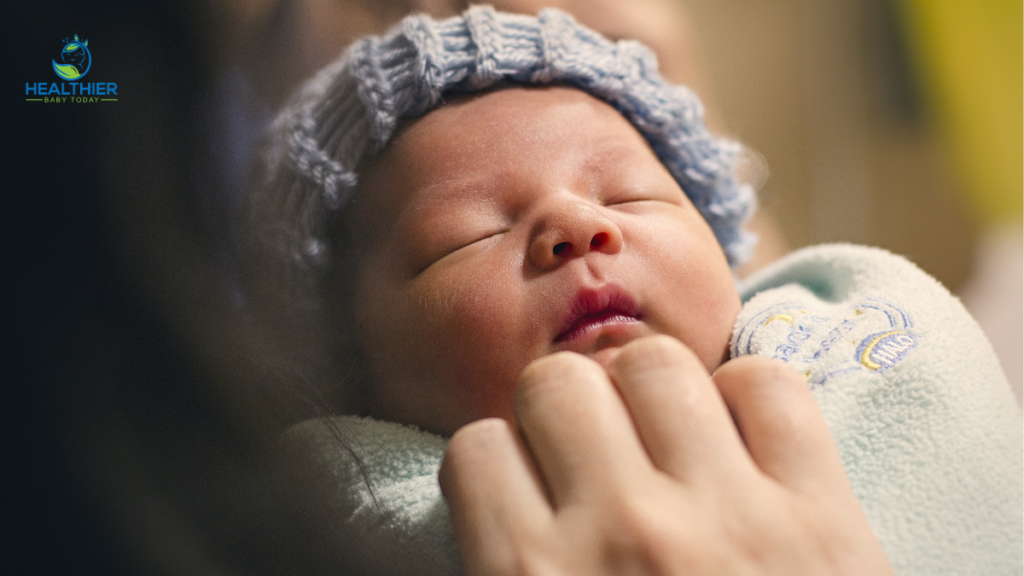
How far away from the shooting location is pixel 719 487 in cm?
34

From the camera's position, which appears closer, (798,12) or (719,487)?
(719,487)

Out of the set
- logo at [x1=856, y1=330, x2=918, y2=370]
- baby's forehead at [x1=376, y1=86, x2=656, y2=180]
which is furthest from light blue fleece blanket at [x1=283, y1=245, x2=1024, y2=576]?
baby's forehead at [x1=376, y1=86, x2=656, y2=180]

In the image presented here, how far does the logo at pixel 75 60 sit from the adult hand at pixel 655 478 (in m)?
0.39

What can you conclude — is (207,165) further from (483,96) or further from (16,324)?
(483,96)

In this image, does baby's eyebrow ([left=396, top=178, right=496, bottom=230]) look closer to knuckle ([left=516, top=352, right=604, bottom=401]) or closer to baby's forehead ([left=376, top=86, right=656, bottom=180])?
baby's forehead ([left=376, top=86, right=656, bottom=180])

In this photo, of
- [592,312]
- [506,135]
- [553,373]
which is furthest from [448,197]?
[553,373]

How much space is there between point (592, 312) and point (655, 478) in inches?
8.3

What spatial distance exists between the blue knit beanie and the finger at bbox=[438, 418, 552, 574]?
0.40 meters

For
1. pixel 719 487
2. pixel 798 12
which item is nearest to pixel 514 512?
pixel 719 487

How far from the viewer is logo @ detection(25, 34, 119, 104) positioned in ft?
1.42

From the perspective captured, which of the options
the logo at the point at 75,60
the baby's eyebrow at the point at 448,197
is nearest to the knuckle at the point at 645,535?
the baby's eyebrow at the point at 448,197

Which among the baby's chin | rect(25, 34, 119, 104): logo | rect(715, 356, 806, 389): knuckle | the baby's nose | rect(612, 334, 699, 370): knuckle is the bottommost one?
the baby's chin

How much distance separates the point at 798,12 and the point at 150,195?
1.46 metres

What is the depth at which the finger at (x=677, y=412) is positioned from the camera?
349mm
